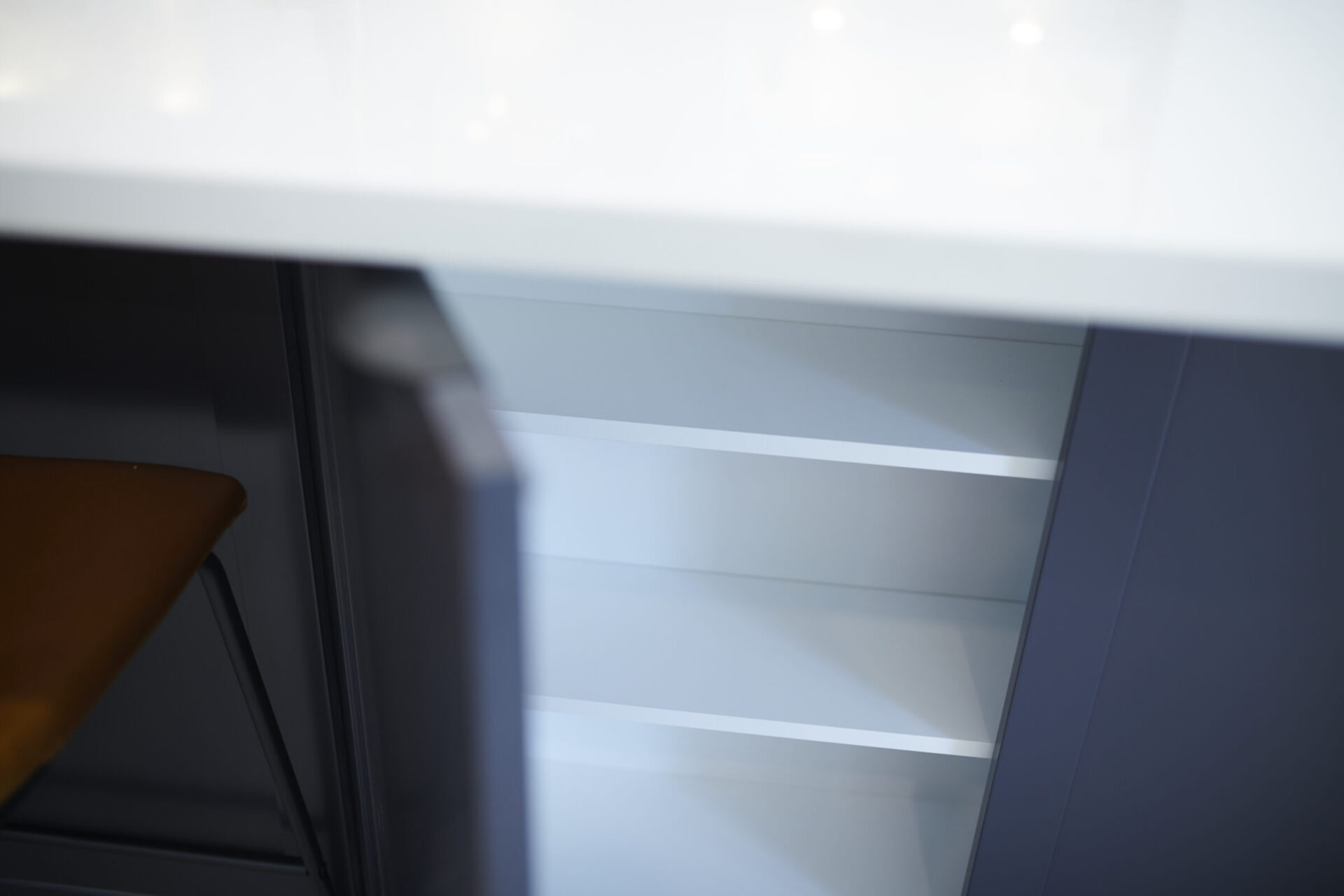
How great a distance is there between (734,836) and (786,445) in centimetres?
65

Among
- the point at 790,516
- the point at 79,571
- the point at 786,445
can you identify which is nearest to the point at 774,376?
the point at 786,445

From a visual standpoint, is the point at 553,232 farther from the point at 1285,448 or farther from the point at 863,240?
the point at 1285,448

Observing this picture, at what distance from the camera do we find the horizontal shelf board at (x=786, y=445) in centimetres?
→ 81

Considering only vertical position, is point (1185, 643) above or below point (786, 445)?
below

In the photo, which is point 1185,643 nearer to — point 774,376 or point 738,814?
point 774,376

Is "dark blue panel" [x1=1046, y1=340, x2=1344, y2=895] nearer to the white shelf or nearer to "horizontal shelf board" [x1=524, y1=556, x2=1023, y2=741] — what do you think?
"horizontal shelf board" [x1=524, y1=556, x2=1023, y2=741]

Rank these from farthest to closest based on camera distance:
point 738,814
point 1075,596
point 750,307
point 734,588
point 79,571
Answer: point 738,814 < point 734,588 < point 750,307 < point 1075,596 < point 79,571

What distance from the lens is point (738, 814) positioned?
1.31 meters

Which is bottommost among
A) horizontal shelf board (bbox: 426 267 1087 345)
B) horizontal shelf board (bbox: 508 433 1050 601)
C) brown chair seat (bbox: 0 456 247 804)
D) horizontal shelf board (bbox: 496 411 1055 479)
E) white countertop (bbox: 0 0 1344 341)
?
horizontal shelf board (bbox: 508 433 1050 601)

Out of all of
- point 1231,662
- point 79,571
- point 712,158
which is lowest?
point 1231,662

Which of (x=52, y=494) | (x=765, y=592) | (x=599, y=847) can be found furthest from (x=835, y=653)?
(x=52, y=494)

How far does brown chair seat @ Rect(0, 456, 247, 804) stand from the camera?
60cm

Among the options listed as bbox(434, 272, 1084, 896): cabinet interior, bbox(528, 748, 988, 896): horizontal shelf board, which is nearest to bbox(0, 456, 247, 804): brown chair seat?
bbox(434, 272, 1084, 896): cabinet interior

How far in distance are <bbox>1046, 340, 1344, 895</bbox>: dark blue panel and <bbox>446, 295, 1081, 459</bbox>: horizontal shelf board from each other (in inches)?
5.1
